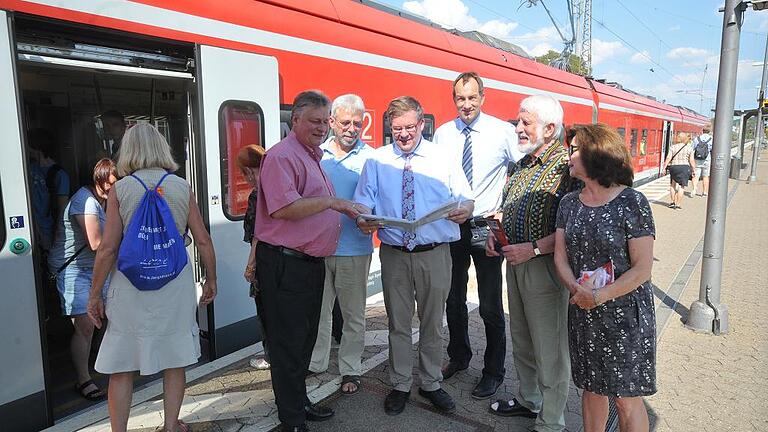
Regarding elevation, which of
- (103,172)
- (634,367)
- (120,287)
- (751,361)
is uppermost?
(103,172)

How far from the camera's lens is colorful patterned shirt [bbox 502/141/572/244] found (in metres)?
2.76

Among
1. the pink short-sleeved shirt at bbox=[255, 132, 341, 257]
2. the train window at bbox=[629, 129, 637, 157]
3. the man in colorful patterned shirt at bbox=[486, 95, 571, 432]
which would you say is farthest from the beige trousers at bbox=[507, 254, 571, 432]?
the train window at bbox=[629, 129, 637, 157]

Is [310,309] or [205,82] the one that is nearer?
[310,309]

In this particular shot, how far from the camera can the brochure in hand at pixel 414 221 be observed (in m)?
2.78

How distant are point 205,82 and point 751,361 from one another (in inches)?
181

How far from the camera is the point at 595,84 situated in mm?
12953

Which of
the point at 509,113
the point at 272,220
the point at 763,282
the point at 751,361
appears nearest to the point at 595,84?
the point at 509,113

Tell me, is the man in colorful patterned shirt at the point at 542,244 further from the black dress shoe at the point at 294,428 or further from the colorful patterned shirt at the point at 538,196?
the black dress shoe at the point at 294,428

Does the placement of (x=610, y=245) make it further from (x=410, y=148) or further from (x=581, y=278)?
(x=410, y=148)

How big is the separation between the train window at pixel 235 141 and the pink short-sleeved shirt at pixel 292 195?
1.07 m

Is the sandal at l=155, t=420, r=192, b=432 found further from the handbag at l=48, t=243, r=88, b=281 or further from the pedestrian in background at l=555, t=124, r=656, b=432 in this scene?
the pedestrian in background at l=555, t=124, r=656, b=432

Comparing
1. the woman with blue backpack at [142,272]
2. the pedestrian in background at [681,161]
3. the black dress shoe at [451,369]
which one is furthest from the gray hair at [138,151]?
the pedestrian in background at [681,161]

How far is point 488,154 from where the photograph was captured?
11.5 ft

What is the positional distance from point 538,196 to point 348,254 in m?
1.30
